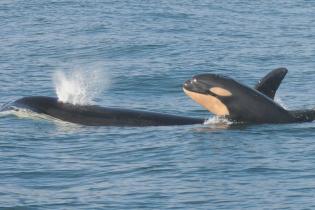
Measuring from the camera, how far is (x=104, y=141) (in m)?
21.2

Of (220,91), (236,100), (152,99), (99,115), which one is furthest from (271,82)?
(152,99)

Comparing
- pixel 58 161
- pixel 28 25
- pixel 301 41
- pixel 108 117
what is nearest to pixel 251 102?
pixel 108 117

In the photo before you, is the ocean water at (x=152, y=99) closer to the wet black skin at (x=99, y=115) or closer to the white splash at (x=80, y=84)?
the white splash at (x=80, y=84)

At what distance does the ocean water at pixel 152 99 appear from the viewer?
17.1 meters

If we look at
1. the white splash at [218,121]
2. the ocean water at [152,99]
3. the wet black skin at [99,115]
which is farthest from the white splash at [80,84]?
the white splash at [218,121]

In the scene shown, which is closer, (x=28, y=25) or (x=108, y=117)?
(x=108, y=117)

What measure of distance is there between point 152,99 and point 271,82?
Answer: 5714 millimetres

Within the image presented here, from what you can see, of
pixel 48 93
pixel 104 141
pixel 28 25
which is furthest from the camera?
pixel 28 25

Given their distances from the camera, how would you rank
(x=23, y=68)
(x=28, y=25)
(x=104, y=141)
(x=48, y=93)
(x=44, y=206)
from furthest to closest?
(x=28, y=25) < (x=23, y=68) < (x=48, y=93) < (x=104, y=141) < (x=44, y=206)

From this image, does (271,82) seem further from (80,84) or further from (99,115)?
(80,84)

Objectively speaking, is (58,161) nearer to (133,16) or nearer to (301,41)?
(301,41)

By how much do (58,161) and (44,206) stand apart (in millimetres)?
3119

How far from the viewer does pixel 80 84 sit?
29.7 metres

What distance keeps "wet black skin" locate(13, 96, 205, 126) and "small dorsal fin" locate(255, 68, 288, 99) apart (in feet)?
4.64
